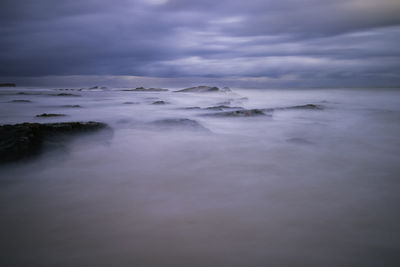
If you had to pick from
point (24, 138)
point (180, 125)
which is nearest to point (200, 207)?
point (24, 138)

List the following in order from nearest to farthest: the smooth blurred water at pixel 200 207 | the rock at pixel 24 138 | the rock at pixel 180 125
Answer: the smooth blurred water at pixel 200 207 → the rock at pixel 24 138 → the rock at pixel 180 125

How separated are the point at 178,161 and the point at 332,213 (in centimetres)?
173

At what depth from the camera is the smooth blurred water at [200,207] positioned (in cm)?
131

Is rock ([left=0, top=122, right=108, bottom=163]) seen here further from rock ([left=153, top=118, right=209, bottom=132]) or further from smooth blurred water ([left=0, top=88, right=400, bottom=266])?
rock ([left=153, top=118, right=209, bottom=132])

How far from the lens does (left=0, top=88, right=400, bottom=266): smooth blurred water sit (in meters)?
1.31

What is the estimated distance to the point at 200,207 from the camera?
1.80 meters

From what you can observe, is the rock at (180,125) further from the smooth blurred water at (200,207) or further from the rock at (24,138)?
the rock at (24,138)

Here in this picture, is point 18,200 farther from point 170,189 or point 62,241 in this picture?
point 170,189

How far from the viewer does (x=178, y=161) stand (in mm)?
2979

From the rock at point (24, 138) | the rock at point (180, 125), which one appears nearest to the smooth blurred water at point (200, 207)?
the rock at point (24, 138)

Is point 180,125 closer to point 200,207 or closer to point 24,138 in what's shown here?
point 24,138

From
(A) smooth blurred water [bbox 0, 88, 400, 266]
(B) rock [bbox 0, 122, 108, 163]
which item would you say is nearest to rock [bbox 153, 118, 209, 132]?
(A) smooth blurred water [bbox 0, 88, 400, 266]

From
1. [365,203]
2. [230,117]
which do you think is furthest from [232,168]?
[230,117]

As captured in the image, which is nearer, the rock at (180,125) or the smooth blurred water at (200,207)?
the smooth blurred water at (200,207)
